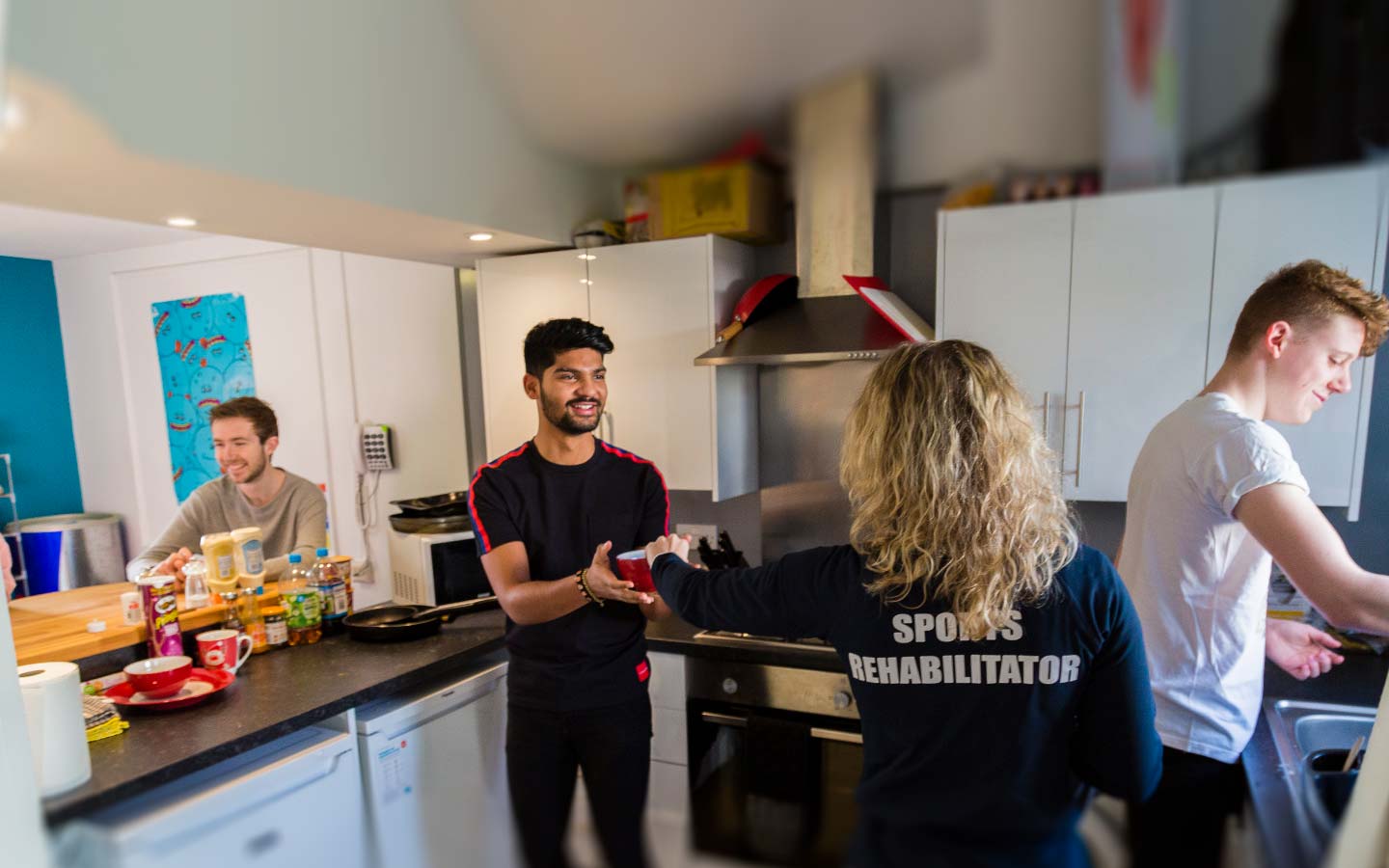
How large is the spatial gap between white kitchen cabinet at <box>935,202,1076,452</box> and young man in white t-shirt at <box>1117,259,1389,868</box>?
0.07 meters

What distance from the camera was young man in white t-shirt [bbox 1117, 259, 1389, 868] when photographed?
280 millimetres

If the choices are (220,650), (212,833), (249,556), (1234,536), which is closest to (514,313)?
(212,833)

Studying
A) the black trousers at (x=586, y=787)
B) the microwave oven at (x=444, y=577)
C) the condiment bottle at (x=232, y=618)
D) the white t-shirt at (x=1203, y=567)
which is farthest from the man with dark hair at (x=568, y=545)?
the condiment bottle at (x=232, y=618)

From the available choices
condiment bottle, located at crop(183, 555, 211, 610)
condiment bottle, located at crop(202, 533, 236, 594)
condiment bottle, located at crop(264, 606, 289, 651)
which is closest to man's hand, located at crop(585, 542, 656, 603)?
condiment bottle, located at crop(202, 533, 236, 594)

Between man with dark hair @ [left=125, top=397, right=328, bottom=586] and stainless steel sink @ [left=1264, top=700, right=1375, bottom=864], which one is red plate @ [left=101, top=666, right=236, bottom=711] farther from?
stainless steel sink @ [left=1264, top=700, right=1375, bottom=864]

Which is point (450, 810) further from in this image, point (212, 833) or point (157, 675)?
point (157, 675)

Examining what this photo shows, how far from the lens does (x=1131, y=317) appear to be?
0.31 m

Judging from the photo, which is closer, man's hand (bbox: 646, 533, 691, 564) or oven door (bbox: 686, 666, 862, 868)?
oven door (bbox: 686, 666, 862, 868)

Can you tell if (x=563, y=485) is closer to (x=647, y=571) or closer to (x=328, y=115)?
(x=647, y=571)

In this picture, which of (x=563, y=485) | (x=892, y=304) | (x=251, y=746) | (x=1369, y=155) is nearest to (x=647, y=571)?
(x=563, y=485)

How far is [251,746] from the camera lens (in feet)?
3.78

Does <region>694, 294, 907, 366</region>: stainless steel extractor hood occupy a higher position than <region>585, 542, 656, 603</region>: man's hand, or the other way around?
<region>694, 294, 907, 366</region>: stainless steel extractor hood

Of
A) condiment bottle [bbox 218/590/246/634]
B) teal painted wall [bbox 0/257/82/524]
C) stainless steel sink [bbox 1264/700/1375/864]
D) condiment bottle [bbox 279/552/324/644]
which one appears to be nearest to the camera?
stainless steel sink [bbox 1264/700/1375/864]

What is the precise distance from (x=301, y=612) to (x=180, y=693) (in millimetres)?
357
